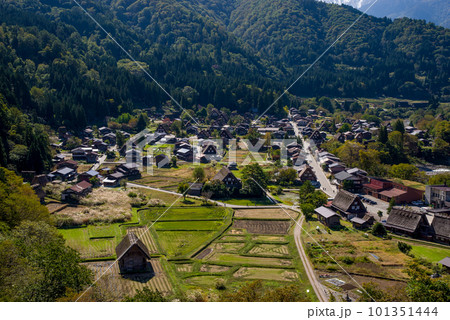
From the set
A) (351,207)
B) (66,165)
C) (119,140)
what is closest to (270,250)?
(351,207)

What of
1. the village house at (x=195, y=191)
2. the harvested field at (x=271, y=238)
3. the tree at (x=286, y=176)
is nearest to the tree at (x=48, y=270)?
Result: the harvested field at (x=271, y=238)

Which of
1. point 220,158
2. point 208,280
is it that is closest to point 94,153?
point 220,158

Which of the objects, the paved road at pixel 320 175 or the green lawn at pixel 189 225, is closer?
the green lawn at pixel 189 225

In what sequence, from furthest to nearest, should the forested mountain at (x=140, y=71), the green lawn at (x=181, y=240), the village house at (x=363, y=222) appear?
the forested mountain at (x=140, y=71) < the village house at (x=363, y=222) < the green lawn at (x=181, y=240)

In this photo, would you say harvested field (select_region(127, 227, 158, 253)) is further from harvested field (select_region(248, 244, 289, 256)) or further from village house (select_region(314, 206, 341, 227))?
village house (select_region(314, 206, 341, 227))

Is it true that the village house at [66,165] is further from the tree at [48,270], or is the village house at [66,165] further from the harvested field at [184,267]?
the harvested field at [184,267]

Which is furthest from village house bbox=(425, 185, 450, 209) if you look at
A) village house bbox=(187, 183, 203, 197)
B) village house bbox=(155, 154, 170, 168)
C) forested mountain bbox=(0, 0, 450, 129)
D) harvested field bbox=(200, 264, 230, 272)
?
forested mountain bbox=(0, 0, 450, 129)

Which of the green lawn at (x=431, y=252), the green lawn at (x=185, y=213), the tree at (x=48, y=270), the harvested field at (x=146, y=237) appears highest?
the tree at (x=48, y=270)
